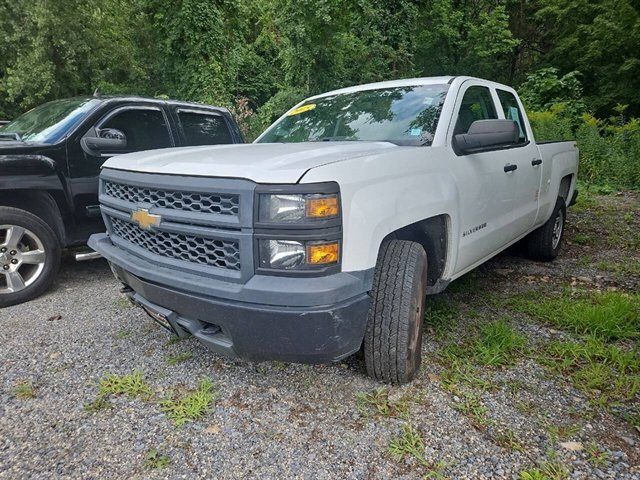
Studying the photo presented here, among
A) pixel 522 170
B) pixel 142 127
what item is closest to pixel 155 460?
pixel 522 170

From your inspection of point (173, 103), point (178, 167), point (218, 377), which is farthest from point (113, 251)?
point (173, 103)

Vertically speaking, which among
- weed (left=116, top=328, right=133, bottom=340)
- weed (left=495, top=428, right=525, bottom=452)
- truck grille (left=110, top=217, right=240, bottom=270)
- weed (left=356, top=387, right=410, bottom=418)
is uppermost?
truck grille (left=110, top=217, right=240, bottom=270)

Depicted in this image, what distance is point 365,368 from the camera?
103 inches

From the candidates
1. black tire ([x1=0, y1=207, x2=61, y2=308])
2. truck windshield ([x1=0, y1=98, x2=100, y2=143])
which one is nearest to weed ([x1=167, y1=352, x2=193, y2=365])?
black tire ([x1=0, y1=207, x2=61, y2=308])

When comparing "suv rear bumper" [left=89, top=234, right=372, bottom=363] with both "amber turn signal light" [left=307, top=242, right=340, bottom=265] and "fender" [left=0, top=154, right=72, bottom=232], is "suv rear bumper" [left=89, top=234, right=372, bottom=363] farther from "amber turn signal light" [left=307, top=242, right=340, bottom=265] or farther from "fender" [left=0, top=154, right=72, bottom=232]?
"fender" [left=0, top=154, right=72, bottom=232]

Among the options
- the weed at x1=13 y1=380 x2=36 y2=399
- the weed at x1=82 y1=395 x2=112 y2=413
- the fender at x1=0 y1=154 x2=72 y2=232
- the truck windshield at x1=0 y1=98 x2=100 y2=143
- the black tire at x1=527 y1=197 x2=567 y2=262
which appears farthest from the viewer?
the black tire at x1=527 y1=197 x2=567 y2=262

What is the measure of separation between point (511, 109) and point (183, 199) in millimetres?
3382

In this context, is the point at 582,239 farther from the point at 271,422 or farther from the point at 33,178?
the point at 33,178

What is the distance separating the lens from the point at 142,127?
4559mm

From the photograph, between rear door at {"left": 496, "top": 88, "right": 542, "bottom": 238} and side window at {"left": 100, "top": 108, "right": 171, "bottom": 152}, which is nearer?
rear door at {"left": 496, "top": 88, "right": 542, "bottom": 238}

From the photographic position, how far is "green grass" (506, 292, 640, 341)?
3.11 m

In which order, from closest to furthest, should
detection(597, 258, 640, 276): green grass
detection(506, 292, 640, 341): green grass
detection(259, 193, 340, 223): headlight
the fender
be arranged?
detection(259, 193, 340, 223): headlight, detection(506, 292, 640, 341): green grass, the fender, detection(597, 258, 640, 276): green grass

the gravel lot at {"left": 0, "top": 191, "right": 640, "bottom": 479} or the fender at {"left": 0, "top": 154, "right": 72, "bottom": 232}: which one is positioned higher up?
the fender at {"left": 0, "top": 154, "right": 72, "bottom": 232}

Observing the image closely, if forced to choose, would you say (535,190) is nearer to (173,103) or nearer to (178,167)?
(178,167)
